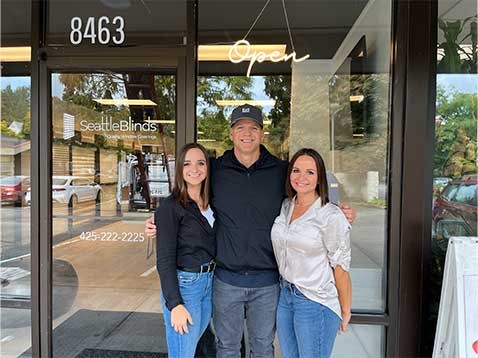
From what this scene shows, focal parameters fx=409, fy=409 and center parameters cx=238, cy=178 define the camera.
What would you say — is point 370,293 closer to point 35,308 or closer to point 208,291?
point 208,291

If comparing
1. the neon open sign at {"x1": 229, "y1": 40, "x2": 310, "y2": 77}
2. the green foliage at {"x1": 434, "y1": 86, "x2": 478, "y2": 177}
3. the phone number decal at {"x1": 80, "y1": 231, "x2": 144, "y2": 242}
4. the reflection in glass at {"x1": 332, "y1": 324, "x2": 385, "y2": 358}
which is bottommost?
the reflection in glass at {"x1": 332, "y1": 324, "x2": 385, "y2": 358}

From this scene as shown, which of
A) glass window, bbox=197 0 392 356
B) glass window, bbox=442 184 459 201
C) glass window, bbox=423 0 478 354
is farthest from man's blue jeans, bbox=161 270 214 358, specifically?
glass window, bbox=442 184 459 201

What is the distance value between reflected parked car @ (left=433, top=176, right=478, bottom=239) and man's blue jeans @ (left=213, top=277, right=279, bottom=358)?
1204mm

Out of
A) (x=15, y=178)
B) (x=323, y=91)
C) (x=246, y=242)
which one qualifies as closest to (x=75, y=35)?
(x=15, y=178)

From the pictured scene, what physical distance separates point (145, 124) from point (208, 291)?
151cm

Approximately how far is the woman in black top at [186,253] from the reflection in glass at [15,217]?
4.88 feet

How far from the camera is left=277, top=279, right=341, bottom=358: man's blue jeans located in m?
1.72

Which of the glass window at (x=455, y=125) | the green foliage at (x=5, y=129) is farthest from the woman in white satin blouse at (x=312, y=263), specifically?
the green foliage at (x=5, y=129)

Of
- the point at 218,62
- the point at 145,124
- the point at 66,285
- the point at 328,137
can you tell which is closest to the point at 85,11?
the point at 145,124

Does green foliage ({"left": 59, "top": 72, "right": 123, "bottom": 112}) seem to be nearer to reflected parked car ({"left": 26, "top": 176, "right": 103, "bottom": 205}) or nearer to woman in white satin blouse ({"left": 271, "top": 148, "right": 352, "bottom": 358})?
reflected parked car ({"left": 26, "top": 176, "right": 103, "bottom": 205})

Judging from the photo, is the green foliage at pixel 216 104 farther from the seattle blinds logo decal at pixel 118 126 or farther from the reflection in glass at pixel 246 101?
the seattle blinds logo decal at pixel 118 126

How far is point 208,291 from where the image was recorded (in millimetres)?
1821

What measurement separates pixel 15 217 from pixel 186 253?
1.93 m

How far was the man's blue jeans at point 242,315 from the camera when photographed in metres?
1.82
